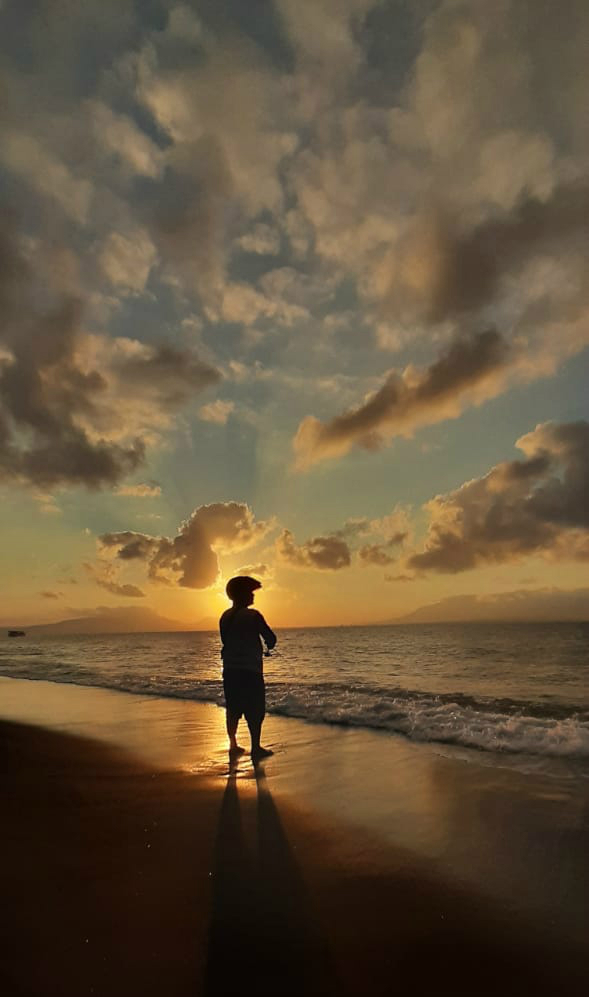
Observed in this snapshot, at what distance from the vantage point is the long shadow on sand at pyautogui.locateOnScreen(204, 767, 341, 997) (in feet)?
8.64

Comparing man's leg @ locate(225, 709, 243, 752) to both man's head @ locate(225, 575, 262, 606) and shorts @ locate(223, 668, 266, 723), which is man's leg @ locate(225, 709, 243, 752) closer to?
shorts @ locate(223, 668, 266, 723)

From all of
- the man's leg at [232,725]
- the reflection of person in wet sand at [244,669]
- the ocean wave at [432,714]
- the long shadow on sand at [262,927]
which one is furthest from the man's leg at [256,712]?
the long shadow on sand at [262,927]

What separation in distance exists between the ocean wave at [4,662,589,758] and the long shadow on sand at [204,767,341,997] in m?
5.36

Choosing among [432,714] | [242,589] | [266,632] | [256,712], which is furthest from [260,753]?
[432,714]

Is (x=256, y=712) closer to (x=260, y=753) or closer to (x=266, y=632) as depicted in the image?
(x=260, y=753)

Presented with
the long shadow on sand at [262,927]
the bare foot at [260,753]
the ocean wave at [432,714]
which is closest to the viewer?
the long shadow on sand at [262,927]

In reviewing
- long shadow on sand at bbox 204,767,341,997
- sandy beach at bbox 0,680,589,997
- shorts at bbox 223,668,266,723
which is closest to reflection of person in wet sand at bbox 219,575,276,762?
shorts at bbox 223,668,266,723

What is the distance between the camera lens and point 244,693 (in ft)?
26.1

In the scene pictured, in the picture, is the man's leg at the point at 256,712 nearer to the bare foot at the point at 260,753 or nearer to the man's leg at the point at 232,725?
the bare foot at the point at 260,753

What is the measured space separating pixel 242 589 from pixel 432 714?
5760mm

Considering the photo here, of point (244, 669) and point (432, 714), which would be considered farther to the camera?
point (432, 714)

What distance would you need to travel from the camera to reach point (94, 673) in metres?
24.1

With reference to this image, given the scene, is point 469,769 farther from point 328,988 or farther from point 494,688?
point 494,688

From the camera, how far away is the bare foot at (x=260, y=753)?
24.9ft
